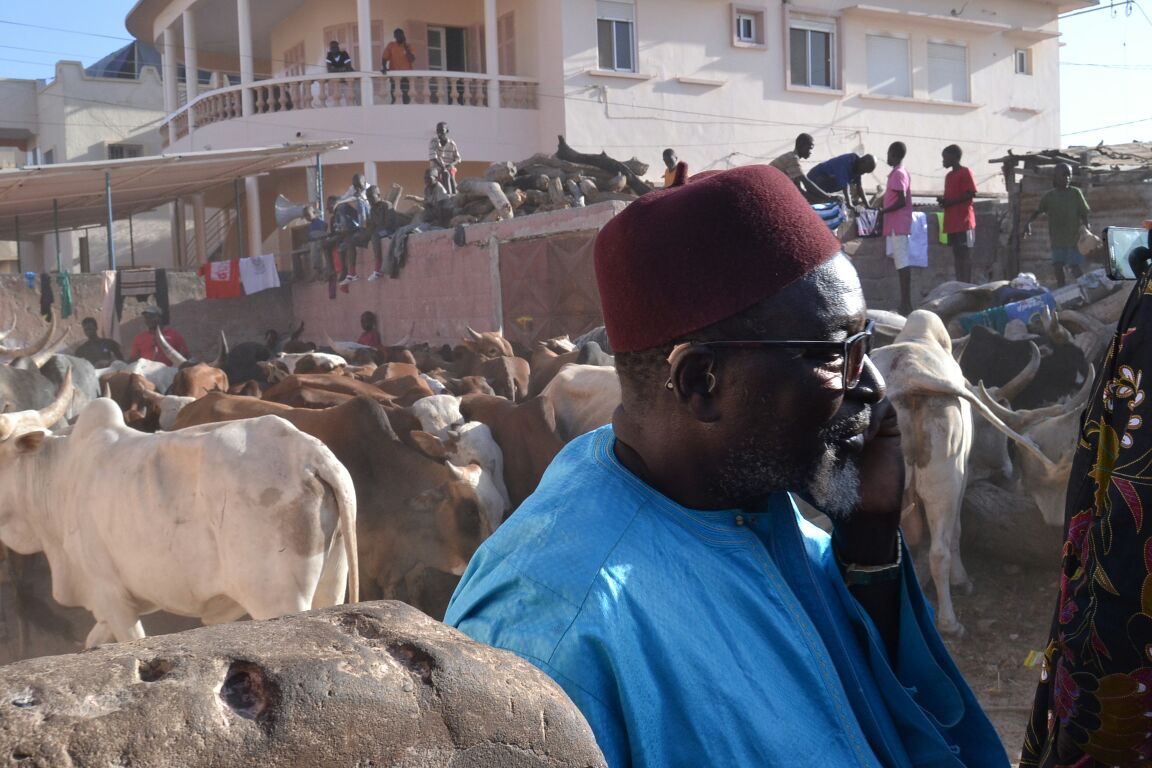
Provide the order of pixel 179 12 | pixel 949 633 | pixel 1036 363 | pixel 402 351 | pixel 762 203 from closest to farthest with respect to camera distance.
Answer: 1. pixel 762 203
2. pixel 949 633
3. pixel 1036 363
4. pixel 402 351
5. pixel 179 12

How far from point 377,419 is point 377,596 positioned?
3.58 ft

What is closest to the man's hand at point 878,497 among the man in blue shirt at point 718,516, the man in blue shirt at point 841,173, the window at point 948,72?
the man in blue shirt at point 718,516

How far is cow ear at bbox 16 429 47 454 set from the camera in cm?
578

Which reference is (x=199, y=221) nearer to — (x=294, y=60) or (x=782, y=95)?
(x=294, y=60)

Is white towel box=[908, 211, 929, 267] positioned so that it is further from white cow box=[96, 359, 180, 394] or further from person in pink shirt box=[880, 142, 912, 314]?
white cow box=[96, 359, 180, 394]

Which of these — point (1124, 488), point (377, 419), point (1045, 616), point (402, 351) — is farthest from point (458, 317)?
point (1124, 488)

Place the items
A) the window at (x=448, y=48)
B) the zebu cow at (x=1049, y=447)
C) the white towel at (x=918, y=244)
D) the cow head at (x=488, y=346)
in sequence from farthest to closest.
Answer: the window at (x=448, y=48)
the white towel at (x=918, y=244)
the cow head at (x=488, y=346)
the zebu cow at (x=1049, y=447)

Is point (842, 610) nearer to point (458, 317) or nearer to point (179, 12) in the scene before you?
point (458, 317)

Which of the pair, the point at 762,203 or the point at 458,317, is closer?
Result: the point at 762,203

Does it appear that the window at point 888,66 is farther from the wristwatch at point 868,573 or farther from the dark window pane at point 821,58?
the wristwatch at point 868,573

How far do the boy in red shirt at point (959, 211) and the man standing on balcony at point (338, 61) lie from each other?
15783 mm

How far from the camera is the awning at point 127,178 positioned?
18203mm

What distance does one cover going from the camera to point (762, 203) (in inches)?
63.5

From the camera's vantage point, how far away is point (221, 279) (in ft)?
68.5
